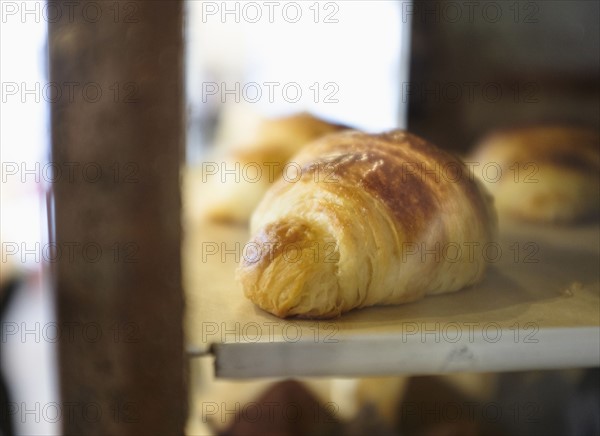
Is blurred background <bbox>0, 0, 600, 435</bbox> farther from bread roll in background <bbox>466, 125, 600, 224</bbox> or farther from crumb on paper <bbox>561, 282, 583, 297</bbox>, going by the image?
crumb on paper <bbox>561, 282, 583, 297</bbox>

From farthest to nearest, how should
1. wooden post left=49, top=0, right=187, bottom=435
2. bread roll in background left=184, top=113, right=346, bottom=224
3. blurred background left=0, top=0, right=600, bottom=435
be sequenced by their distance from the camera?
bread roll in background left=184, top=113, right=346, bottom=224 < blurred background left=0, top=0, right=600, bottom=435 < wooden post left=49, top=0, right=187, bottom=435

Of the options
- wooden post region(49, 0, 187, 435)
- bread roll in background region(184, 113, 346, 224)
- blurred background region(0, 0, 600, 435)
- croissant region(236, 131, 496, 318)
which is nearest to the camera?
wooden post region(49, 0, 187, 435)

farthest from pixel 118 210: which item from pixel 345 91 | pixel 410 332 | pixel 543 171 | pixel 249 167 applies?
pixel 543 171

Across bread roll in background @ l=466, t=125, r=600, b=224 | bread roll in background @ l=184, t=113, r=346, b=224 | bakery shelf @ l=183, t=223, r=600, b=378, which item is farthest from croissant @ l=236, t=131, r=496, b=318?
bread roll in background @ l=466, t=125, r=600, b=224

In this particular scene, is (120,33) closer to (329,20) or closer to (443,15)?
(329,20)

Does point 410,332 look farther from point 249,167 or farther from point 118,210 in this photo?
point 249,167

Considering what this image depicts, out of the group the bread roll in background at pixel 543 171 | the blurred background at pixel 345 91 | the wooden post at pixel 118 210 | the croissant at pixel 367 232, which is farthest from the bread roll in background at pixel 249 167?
the wooden post at pixel 118 210
